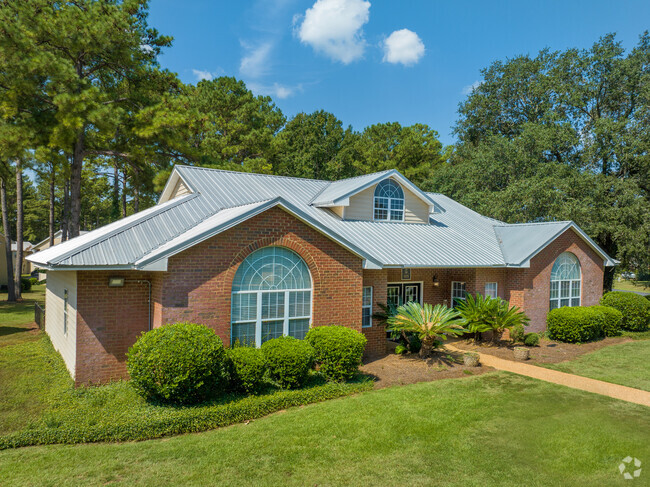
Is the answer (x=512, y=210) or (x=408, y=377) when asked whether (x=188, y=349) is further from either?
(x=512, y=210)

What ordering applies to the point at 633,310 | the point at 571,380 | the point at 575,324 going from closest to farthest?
1. the point at 571,380
2. the point at 575,324
3. the point at 633,310

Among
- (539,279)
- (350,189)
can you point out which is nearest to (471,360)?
(539,279)

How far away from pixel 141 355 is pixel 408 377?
7036mm

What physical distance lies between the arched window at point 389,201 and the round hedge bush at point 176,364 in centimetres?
1066

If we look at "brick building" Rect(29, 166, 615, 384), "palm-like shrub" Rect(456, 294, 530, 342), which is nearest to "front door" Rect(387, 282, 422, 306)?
"brick building" Rect(29, 166, 615, 384)

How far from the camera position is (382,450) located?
24.1 feet

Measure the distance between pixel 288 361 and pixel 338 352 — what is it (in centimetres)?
141

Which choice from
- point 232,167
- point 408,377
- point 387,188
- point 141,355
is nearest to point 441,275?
point 387,188

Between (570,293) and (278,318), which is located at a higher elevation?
(570,293)

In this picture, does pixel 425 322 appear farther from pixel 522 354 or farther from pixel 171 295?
pixel 171 295

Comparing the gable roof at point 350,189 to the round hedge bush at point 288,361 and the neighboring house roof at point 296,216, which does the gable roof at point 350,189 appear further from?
the round hedge bush at point 288,361

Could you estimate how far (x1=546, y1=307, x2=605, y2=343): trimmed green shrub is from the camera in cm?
1661

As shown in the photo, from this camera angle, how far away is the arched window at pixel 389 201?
17781 mm

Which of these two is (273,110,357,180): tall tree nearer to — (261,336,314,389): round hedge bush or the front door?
the front door
